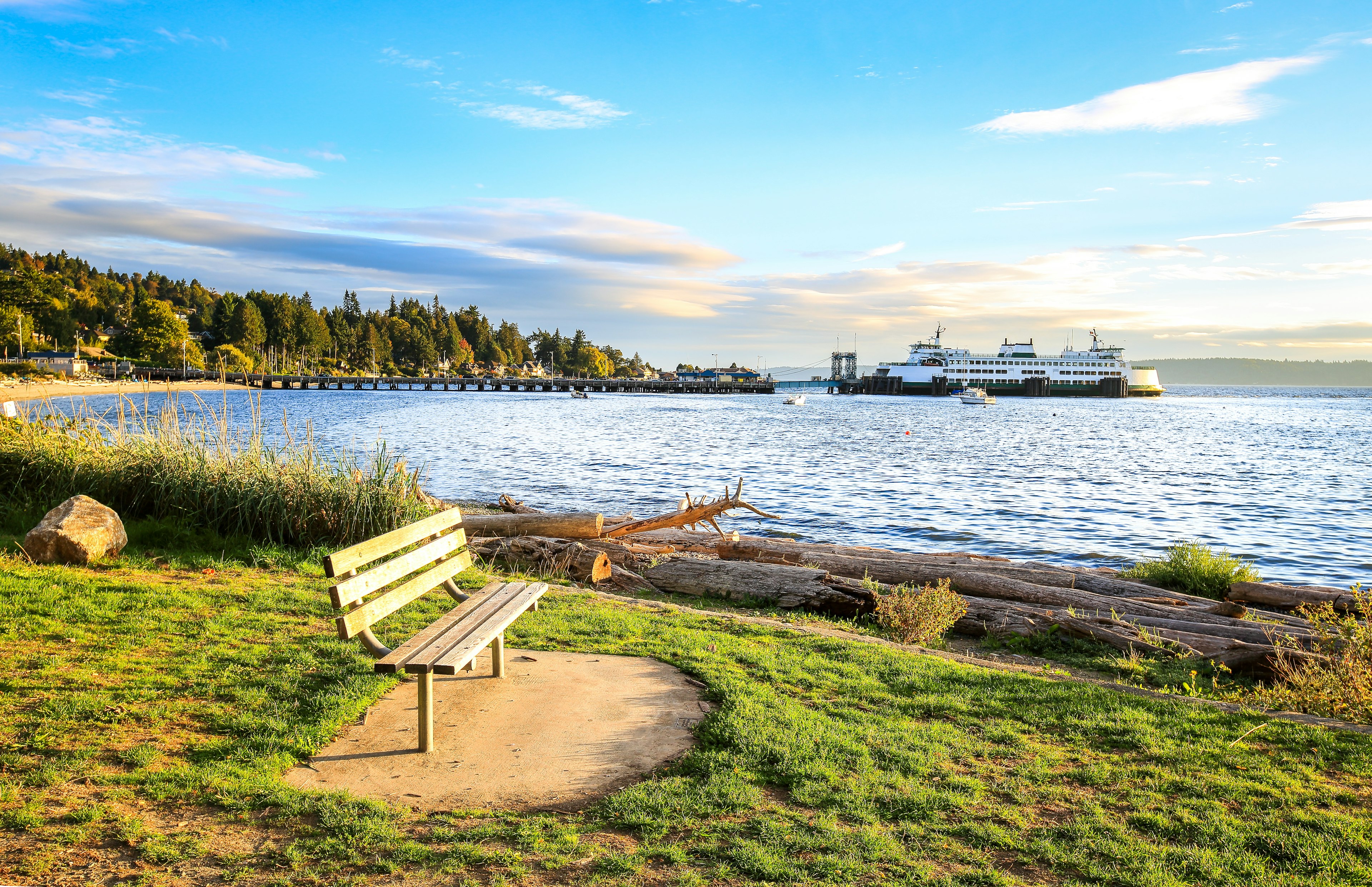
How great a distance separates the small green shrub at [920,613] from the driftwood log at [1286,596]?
3965 mm

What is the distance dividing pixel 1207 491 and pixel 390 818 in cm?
2914

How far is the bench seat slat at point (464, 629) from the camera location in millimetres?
4141

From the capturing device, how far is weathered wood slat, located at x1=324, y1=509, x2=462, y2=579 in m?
4.59

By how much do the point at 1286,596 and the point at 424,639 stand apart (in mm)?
9797

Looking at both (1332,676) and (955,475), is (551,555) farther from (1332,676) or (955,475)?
(955,475)

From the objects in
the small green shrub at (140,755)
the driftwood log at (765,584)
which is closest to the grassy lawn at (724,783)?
the small green shrub at (140,755)

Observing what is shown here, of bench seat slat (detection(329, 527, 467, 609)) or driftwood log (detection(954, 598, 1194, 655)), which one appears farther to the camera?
driftwood log (detection(954, 598, 1194, 655))

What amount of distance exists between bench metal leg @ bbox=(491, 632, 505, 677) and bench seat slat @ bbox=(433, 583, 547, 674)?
291 millimetres

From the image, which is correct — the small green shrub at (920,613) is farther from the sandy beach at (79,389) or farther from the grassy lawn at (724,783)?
the sandy beach at (79,389)

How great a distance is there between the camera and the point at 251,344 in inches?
4990

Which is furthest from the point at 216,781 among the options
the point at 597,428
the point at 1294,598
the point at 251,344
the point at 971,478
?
the point at 251,344

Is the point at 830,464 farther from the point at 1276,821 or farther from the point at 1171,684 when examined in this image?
the point at 1276,821

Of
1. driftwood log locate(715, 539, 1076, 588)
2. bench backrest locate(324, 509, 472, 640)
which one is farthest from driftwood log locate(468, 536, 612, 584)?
bench backrest locate(324, 509, 472, 640)

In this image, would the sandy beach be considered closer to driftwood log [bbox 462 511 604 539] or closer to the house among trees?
driftwood log [bbox 462 511 604 539]
